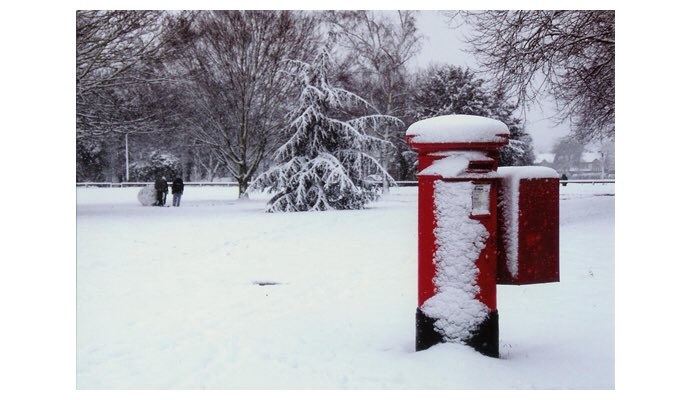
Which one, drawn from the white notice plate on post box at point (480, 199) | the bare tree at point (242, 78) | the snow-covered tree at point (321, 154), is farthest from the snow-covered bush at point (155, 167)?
the white notice plate on post box at point (480, 199)

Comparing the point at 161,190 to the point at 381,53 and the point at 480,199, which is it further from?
the point at 480,199

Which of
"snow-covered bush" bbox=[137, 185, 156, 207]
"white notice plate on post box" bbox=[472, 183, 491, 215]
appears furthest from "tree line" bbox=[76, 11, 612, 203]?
"white notice plate on post box" bbox=[472, 183, 491, 215]

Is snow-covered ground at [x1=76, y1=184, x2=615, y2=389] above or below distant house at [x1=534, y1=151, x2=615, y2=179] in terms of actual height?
below

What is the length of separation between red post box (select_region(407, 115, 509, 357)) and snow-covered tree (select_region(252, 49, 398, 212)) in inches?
500

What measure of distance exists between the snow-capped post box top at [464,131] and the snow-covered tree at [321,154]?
12.7m

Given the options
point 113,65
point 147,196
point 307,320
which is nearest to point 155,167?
point 147,196

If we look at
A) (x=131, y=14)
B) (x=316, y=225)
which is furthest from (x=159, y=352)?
(x=316, y=225)

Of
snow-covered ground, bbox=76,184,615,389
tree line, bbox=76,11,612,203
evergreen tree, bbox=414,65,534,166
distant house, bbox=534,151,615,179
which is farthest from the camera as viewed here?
tree line, bbox=76,11,612,203

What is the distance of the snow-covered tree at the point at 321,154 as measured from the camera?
53.1ft

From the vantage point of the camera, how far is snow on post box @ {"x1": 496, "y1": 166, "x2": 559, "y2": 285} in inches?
126

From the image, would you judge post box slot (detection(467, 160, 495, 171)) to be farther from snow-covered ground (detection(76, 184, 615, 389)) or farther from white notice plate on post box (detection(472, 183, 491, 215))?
snow-covered ground (detection(76, 184, 615, 389))

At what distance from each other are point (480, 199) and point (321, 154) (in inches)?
535

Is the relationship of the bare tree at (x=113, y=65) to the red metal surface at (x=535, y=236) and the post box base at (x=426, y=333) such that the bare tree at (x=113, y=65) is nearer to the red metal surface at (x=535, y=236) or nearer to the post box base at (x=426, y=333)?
the post box base at (x=426, y=333)
